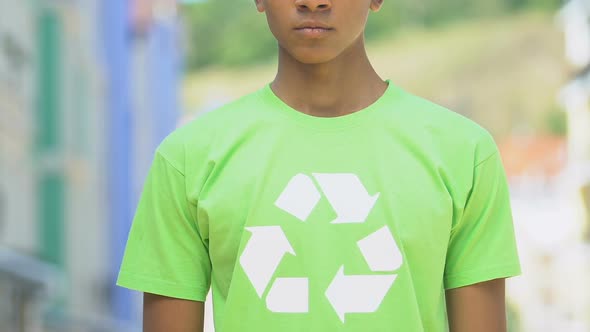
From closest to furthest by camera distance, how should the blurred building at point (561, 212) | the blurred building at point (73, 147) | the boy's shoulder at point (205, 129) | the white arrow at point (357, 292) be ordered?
the white arrow at point (357, 292)
the boy's shoulder at point (205, 129)
the blurred building at point (73, 147)
the blurred building at point (561, 212)

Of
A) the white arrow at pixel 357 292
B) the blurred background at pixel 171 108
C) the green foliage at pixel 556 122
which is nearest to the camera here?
the white arrow at pixel 357 292

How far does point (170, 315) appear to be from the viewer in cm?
167

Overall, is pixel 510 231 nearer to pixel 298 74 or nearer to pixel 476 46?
pixel 298 74

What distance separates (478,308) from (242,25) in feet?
48.1

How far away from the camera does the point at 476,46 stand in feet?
55.3

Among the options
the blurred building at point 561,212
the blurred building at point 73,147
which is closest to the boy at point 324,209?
the blurred building at point 73,147

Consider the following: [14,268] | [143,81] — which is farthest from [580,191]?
[14,268]

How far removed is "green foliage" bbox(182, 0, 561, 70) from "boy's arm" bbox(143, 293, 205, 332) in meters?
14.2

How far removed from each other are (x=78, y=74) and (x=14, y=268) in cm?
382

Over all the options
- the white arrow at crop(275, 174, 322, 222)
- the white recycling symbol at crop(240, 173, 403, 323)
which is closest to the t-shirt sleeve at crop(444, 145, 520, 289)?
the white recycling symbol at crop(240, 173, 403, 323)

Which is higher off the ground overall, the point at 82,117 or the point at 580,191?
the point at 82,117

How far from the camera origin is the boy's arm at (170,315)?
1.67 meters

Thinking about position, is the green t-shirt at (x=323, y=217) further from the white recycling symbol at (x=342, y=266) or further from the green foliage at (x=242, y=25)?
the green foliage at (x=242, y=25)

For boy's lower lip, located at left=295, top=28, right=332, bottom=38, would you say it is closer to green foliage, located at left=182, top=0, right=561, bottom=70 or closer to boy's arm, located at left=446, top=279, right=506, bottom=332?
boy's arm, located at left=446, top=279, right=506, bottom=332
